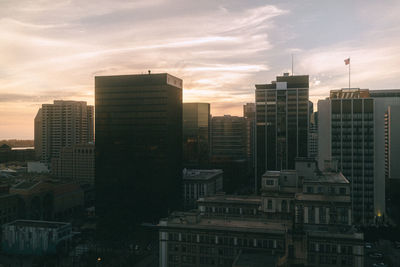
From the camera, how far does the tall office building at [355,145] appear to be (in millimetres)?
130875

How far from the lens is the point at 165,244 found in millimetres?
Result: 76375

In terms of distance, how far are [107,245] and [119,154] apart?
141ft

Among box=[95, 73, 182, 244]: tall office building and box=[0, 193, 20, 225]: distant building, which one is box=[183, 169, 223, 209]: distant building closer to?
box=[95, 73, 182, 244]: tall office building

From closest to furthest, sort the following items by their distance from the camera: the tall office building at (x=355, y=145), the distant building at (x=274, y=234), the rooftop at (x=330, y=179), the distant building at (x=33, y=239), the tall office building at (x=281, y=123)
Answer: the distant building at (x=274, y=234)
the rooftop at (x=330, y=179)
the distant building at (x=33, y=239)
the tall office building at (x=355, y=145)
the tall office building at (x=281, y=123)

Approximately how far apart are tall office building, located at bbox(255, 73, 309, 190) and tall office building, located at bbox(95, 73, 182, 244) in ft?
219

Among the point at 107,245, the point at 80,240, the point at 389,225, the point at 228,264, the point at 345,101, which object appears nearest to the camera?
the point at 228,264

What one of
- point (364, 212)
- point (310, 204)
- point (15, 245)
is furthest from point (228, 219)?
point (364, 212)

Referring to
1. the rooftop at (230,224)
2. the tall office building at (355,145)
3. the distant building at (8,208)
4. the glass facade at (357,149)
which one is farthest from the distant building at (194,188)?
the rooftop at (230,224)

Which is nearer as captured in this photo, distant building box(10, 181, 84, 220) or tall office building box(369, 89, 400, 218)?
distant building box(10, 181, 84, 220)

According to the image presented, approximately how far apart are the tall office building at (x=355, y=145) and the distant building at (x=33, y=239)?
3816 inches

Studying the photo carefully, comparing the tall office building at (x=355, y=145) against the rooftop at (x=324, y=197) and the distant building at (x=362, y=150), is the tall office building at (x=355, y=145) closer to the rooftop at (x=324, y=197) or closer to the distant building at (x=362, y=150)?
the distant building at (x=362, y=150)

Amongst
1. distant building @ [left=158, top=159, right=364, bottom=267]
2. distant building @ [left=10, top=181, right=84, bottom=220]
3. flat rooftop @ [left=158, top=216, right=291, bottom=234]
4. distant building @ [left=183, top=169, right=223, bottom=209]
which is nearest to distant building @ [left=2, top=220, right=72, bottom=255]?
distant building @ [left=10, top=181, right=84, bottom=220]

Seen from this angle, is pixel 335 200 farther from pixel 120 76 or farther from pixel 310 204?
pixel 120 76

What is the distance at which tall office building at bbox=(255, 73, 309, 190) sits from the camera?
183m
